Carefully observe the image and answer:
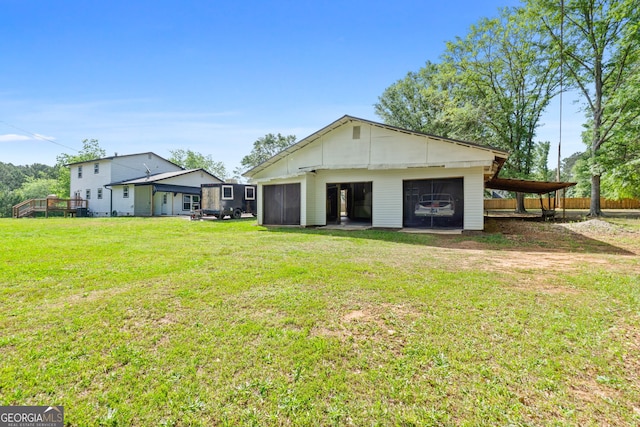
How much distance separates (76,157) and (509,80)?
184 feet

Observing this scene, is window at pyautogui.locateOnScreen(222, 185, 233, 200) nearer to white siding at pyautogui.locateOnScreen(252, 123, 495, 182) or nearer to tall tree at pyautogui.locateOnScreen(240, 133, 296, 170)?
white siding at pyautogui.locateOnScreen(252, 123, 495, 182)

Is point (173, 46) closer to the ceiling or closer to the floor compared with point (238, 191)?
closer to the ceiling

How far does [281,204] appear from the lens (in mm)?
14266

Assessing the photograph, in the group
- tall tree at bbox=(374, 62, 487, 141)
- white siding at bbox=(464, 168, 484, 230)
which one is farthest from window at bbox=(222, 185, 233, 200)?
tall tree at bbox=(374, 62, 487, 141)

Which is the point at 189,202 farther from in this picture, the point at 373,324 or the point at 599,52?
the point at 599,52

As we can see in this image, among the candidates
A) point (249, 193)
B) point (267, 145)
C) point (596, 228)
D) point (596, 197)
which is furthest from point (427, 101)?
point (267, 145)

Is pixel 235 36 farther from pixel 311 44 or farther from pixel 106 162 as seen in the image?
pixel 106 162

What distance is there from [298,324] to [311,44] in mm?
13337

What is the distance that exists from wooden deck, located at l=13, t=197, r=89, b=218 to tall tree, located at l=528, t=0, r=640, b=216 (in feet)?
128

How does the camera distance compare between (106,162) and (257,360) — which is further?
(106,162)

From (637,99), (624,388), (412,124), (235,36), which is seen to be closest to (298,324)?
(624,388)

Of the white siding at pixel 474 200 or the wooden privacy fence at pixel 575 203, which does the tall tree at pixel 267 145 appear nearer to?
the wooden privacy fence at pixel 575 203

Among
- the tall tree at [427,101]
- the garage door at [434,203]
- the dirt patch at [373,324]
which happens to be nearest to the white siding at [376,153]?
the garage door at [434,203]

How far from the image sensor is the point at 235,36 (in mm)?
12023
